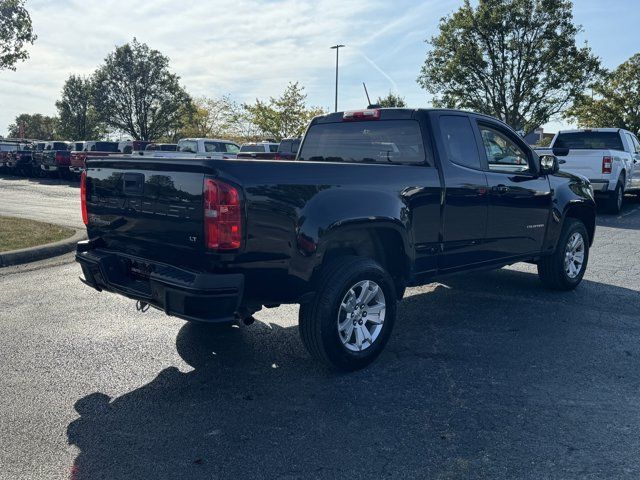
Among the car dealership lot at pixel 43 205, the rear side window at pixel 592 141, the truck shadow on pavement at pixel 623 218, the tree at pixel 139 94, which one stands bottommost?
the car dealership lot at pixel 43 205

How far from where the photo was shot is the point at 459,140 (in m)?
5.13

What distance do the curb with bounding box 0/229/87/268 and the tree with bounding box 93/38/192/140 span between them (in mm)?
39043

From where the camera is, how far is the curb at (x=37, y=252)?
24.6 ft

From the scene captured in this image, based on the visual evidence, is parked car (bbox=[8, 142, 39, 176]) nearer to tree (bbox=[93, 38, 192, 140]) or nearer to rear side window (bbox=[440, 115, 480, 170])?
tree (bbox=[93, 38, 192, 140])

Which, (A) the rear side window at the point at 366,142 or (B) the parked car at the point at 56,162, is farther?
(B) the parked car at the point at 56,162

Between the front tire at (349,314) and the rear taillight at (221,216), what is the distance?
31.4 inches

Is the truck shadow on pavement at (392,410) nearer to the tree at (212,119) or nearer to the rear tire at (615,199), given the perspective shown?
the rear tire at (615,199)

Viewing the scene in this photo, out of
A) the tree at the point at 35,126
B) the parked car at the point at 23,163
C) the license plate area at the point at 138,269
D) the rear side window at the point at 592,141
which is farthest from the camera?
the tree at the point at 35,126

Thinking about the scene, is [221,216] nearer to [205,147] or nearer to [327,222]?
[327,222]

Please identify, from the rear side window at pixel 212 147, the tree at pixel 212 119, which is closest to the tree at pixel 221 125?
the tree at pixel 212 119

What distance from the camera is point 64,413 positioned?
349 cm

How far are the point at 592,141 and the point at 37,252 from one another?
12779mm

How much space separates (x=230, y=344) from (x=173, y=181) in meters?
1.61

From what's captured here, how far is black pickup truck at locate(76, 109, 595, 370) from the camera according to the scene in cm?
354
